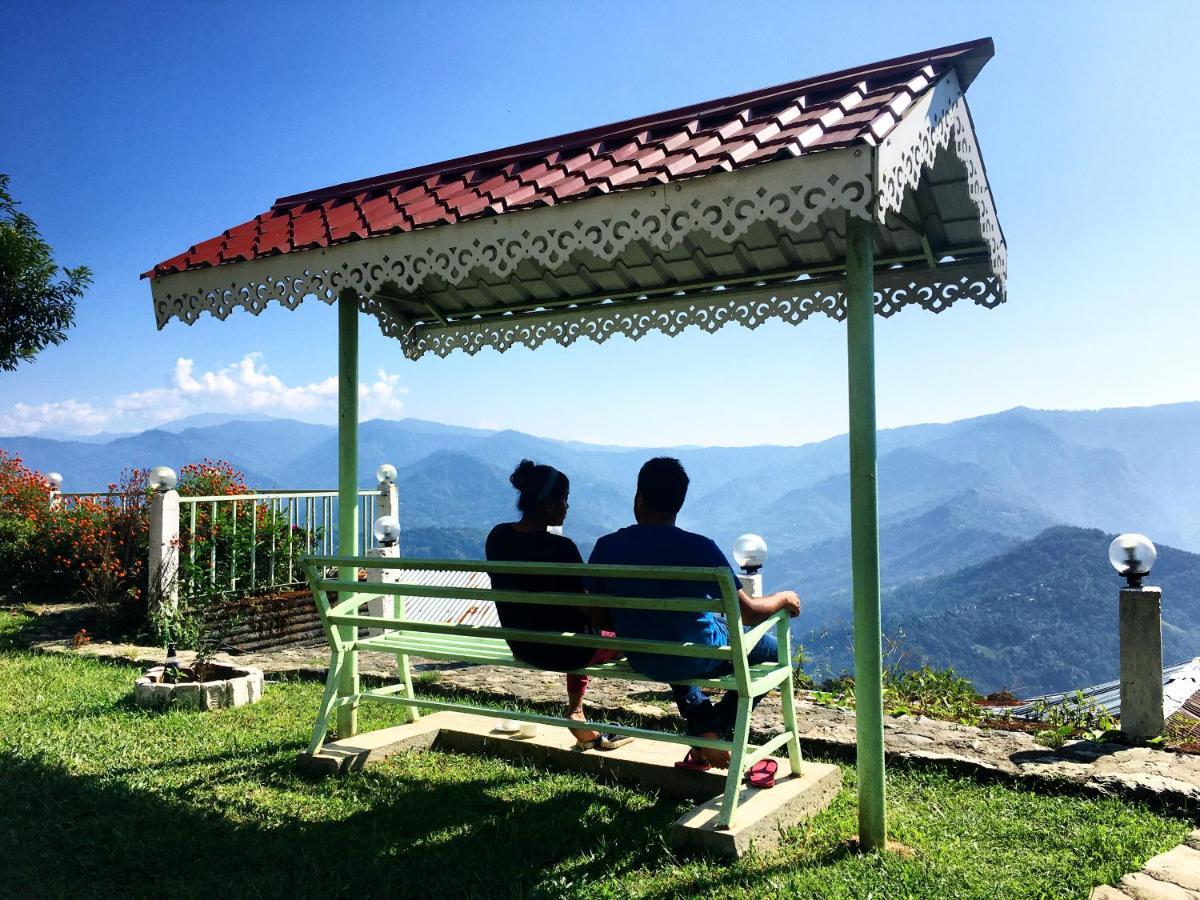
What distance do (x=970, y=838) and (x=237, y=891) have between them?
8.92 ft

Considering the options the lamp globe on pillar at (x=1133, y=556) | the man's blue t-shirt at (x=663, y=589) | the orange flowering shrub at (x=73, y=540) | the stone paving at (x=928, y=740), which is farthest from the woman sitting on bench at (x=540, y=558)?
the orange flowering shrub at (x=73, y=540)

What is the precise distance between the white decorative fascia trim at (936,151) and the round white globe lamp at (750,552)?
8.29 feet

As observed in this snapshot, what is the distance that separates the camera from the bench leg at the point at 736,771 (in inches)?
115

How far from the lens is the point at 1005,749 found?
439 cm

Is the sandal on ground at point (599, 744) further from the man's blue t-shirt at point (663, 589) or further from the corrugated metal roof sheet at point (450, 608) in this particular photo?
the corrugated metal roof sheet at point (450, 608)

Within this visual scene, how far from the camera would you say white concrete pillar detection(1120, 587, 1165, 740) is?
15.4 ft

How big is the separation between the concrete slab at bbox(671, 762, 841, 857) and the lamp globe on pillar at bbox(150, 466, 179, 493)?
6.86m

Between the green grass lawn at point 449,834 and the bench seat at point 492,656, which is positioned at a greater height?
the bench seat at point 492,656

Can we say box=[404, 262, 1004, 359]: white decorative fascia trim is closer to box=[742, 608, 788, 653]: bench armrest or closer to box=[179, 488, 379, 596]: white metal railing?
box=[742, 608, 788, 653]: bench armrest

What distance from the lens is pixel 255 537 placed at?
880 centimetres

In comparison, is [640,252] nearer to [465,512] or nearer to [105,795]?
[105,795]

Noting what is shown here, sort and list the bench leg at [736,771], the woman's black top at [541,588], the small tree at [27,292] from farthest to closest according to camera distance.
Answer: the small tree at [27,292], the woman's black top at [541,588], the bench leg at [736,771]

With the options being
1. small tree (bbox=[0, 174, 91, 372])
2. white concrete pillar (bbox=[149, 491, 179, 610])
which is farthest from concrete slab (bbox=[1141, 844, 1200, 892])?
small tree (bbox=[0, 174, 91, 372])

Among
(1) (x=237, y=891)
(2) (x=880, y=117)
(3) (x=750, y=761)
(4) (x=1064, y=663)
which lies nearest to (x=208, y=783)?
(1) (x=237, y=891)
